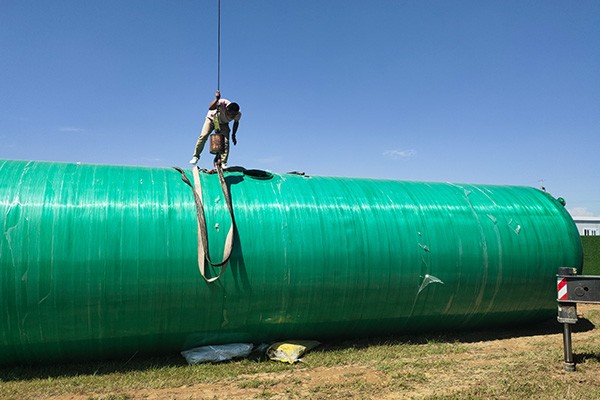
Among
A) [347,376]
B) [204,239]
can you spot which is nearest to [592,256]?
[347,376]

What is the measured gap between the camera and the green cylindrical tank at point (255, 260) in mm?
5520

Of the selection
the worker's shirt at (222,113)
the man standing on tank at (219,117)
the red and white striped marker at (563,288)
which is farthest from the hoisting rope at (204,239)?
the red and white striped marker at (563,288)

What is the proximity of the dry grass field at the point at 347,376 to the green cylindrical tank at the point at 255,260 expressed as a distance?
361 mm

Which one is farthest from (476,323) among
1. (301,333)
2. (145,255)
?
(145,255)

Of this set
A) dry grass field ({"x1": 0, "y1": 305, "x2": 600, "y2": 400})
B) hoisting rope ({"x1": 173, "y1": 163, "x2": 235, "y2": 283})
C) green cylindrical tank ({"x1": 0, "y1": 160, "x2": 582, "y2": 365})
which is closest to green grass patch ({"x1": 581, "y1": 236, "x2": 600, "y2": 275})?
green cylindrical tank ({"x1": 0, "y1": 160, "x2": 582, "y2": 365})

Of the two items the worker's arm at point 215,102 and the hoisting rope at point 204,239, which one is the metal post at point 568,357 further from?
the worker's arm at point 215,102

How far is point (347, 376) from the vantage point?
18.2 feet

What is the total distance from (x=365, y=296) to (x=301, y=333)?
1.10 meters

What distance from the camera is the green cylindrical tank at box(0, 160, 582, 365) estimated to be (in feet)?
18.1

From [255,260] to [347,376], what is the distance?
1912mm

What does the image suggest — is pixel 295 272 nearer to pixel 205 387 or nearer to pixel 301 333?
pixel 301 333

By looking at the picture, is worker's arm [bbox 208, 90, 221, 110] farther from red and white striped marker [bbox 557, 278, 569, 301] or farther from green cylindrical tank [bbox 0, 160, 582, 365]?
red and white striped marker [bbox 557, 278, 569, 301]

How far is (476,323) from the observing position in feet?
25.5

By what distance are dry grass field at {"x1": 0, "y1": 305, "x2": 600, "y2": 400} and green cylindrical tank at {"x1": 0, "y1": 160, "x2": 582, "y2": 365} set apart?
361mm
